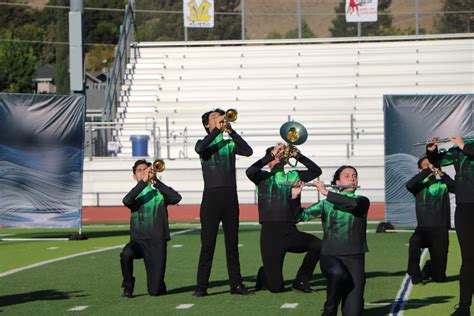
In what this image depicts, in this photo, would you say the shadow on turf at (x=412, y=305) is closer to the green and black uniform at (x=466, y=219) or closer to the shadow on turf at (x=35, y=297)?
the green and black uniform at (x=466, y=219)

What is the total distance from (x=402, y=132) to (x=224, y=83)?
14586mm

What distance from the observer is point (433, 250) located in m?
13.3

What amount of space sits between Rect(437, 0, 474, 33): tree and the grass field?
16.2 m

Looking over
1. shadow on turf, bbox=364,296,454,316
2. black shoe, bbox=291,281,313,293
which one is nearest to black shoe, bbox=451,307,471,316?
shadow on turf, bbox=364,296,454,316

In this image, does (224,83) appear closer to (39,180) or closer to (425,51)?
(425,51)

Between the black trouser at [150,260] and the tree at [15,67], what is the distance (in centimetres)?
8124

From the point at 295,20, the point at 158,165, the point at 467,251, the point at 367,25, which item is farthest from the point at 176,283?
the point at 295,20

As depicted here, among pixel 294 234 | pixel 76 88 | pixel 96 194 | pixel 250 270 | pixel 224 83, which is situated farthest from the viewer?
pixel 224 83

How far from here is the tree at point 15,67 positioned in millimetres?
92312

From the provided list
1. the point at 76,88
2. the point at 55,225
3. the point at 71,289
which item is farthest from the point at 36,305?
the point at 76,88

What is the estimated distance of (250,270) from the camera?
1454cm

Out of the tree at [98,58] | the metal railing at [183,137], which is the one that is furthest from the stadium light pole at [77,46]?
the tree at [98,58]

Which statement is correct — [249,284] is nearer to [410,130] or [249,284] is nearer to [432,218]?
[432,218]

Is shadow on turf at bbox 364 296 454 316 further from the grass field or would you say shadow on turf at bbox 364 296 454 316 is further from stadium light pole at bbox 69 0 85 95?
stadium light pole at bbox 69 0 85 95
